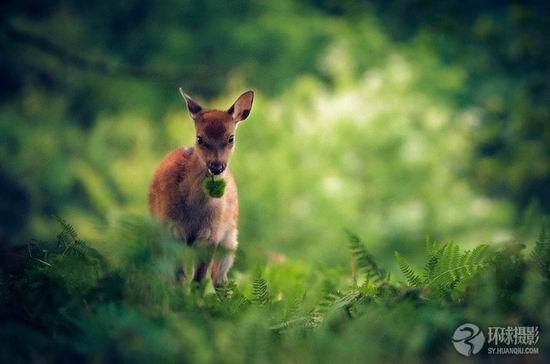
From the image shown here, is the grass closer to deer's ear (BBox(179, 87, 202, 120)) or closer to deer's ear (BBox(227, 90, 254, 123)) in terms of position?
deer's ear (BBox(227, 90, 254, 123))

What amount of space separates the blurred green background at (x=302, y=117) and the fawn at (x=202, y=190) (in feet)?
17.3

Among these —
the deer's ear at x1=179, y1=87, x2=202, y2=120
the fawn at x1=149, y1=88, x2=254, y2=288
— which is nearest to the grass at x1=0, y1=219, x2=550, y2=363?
the fawn at x1=149, y1=88, x2=254, y2=288

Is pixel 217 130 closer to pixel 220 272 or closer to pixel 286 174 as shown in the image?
pixel 220 272

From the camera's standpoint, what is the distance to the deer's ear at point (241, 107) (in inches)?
162

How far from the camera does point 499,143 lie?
11.6 meters

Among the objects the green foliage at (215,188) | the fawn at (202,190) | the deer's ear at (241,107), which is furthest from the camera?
the deer's ear at (241,107)

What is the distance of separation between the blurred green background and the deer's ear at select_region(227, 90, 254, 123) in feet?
17.0

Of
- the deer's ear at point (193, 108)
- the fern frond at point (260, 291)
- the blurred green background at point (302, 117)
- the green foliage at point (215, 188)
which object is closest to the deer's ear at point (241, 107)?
the deer's ear at point (193, 108)

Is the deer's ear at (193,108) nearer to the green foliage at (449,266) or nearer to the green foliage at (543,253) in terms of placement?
the green foliage at (449,266)

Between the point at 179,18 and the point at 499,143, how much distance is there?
1698 centimetres

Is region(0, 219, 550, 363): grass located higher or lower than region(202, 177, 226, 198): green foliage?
lower

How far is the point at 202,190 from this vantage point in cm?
402

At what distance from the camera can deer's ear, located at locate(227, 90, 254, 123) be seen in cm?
411

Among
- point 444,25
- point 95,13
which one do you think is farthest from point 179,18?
point 444,25
